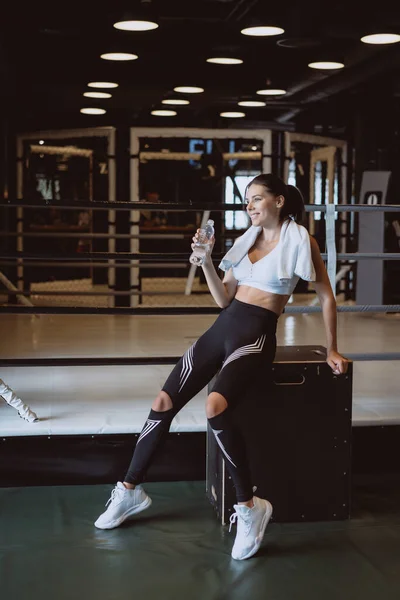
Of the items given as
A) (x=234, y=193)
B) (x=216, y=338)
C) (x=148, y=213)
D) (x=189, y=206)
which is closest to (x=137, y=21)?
(x=189, y=206)

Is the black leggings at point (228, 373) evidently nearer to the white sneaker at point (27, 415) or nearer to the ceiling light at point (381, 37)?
the white sneaker at point (27, 415)

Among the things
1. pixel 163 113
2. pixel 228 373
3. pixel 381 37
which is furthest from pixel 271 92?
pixel 228 373

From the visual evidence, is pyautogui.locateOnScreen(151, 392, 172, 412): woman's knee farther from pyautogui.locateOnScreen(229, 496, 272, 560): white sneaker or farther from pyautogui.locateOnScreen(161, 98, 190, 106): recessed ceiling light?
pyautogui.locateOnScreen(161, 98, 190, 106): recessed ceiling light

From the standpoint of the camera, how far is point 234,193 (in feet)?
38.9

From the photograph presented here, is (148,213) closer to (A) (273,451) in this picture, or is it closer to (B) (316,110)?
(B) (316,110)

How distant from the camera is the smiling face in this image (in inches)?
128

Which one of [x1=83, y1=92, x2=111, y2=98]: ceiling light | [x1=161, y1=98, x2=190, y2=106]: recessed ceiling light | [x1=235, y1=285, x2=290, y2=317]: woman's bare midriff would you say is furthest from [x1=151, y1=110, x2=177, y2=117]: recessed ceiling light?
[x1=235, y1=285, x2=290, y2=317]: woman's bare midriff

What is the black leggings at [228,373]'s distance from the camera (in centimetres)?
309

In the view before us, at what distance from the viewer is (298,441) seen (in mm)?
3357

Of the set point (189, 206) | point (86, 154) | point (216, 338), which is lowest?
point (216, 338)

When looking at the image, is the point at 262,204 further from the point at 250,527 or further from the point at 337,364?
the point at 250,527

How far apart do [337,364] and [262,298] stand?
388 mm

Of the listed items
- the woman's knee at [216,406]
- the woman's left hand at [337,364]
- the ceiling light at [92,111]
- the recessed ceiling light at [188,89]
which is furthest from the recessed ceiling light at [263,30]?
the ceiling light at [92,111]

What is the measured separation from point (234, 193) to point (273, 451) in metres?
8.74
